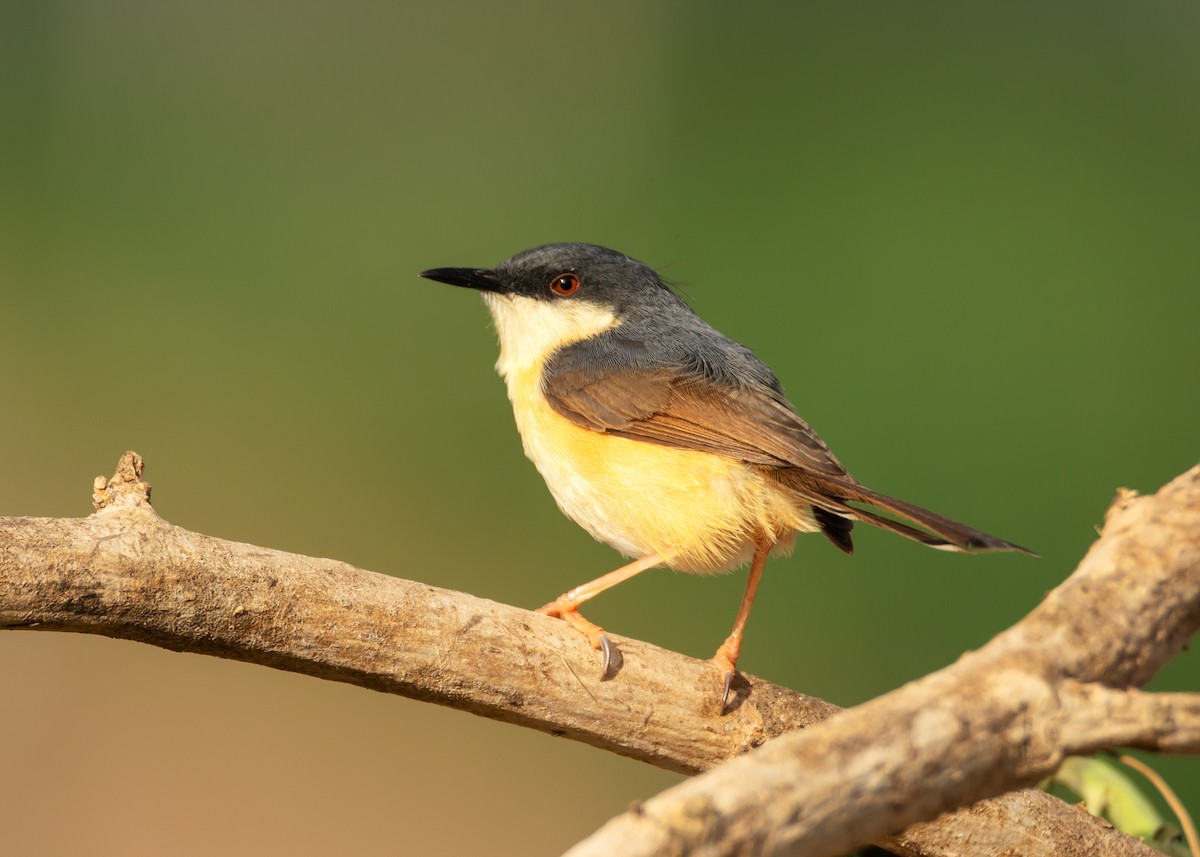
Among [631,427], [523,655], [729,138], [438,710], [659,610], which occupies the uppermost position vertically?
[729,138]

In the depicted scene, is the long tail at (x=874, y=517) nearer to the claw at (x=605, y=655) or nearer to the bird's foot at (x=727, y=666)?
the bird's foot at (x=727, y=666)

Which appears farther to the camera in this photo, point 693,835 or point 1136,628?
point 1136,628

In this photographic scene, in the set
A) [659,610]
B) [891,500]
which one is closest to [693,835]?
[891,500]

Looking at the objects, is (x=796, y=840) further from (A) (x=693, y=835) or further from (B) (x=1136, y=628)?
(B) (x=1136, y=628)

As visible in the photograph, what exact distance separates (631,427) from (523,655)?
43.7 inches

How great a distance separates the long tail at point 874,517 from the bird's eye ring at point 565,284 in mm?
1264

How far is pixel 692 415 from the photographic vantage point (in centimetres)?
376

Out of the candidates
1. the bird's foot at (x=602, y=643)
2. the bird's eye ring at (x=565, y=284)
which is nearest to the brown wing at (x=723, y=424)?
the bird's eye ring at (x=565, y=284)

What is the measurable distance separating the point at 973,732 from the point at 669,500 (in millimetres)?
1918

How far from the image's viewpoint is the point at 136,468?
8.80ft

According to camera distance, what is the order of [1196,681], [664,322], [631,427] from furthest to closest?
[1196,681] < [664,322] < [631,427]

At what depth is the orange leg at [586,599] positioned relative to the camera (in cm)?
303

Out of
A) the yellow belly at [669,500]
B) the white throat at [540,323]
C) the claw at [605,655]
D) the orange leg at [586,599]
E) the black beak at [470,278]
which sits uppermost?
the black beak at [470,278]

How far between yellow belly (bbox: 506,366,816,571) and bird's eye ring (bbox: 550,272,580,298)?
2.37 feet
